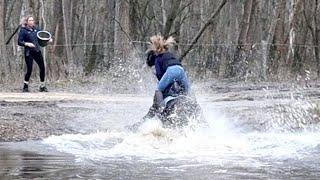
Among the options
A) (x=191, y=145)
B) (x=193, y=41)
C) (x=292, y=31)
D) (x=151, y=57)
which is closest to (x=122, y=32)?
(x=193, y=41)

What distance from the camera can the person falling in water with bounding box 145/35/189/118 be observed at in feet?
41.7

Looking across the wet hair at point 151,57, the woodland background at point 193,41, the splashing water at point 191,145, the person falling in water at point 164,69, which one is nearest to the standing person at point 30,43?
the woodland background at point 193,41

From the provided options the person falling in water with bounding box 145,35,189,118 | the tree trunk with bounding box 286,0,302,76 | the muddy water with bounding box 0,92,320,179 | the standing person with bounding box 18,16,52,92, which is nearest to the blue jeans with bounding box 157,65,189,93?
the person falling in water with bounding box 145,35,189,118

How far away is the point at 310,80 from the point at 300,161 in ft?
53.9

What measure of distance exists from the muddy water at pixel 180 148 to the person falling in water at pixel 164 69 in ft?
1.43

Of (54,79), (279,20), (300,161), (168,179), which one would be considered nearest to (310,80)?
(279,20)

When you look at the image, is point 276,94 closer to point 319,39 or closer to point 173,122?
point 173,122

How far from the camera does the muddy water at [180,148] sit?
376 inches

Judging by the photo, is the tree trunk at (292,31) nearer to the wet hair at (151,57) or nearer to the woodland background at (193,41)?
the woodland background at (193,41)

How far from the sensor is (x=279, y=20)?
31.7 m

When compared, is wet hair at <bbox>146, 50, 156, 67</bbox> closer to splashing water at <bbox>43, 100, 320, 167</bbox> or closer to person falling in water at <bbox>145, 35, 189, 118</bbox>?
person falling in water at <bbox>145, 35, 189, 118</bbox>

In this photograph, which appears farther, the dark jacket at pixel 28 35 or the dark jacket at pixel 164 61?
the dark jacket at pixel 28 35

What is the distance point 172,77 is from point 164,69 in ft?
0.83

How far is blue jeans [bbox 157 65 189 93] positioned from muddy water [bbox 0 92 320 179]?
61 centimetres
